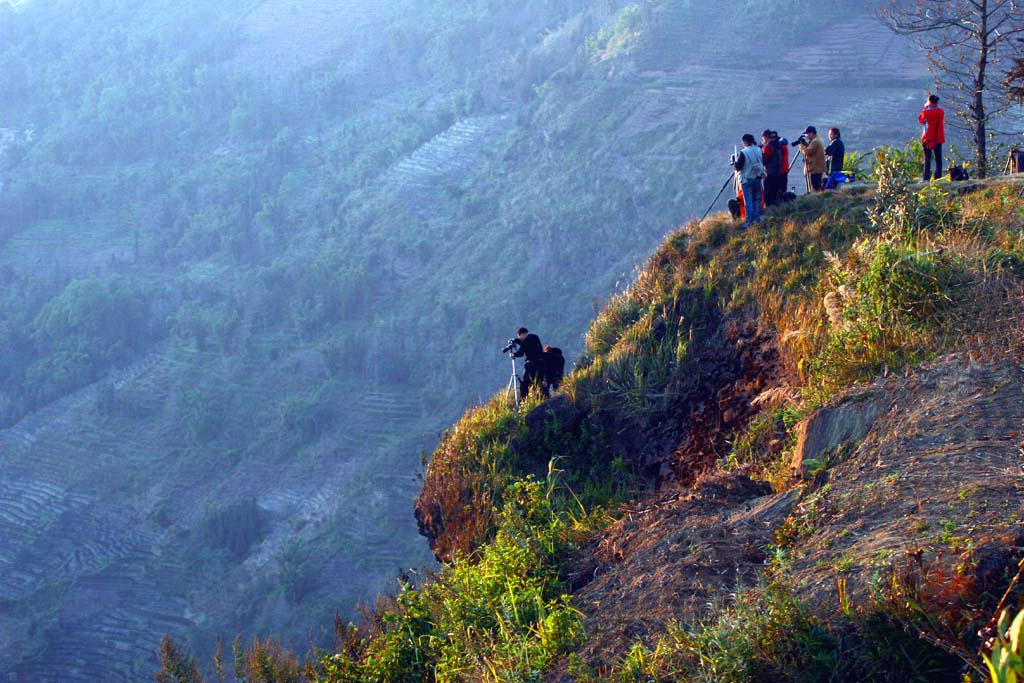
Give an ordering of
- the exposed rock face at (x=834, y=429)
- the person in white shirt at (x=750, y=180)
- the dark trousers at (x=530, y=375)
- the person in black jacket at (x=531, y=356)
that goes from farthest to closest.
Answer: the person in black jacket at (x=531, y=356)
the dark trousers at (x=530, y=375)
the person in white shirt at (x=750, y=180)
the exposed rock face at (x=834, y=429)

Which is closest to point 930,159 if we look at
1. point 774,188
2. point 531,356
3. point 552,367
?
point 774,188

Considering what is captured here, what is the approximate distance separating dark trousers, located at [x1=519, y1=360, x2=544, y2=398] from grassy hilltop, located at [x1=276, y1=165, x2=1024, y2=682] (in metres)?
1.00

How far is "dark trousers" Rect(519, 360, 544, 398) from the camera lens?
11281 mm

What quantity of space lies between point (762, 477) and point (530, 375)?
17.6 feet

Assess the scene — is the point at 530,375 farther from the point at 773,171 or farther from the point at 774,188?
the point at 773,171

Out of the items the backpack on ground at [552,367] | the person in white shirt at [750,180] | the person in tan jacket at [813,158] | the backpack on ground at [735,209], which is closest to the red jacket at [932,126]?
the person in tan jacket at [813,158]

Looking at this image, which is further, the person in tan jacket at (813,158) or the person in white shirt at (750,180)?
the person in tan jacket at (813,158)

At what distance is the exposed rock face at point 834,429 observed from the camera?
18.7 ft

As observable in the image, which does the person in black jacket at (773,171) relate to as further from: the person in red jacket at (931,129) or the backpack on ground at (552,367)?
the backpack on ground at (552,367)

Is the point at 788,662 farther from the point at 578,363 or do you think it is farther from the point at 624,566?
the point at 578,363

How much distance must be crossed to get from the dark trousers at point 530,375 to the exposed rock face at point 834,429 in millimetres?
5239

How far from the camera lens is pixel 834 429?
232 inches

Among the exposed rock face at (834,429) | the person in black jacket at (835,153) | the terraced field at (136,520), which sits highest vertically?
the exposed rock face at (834,429)

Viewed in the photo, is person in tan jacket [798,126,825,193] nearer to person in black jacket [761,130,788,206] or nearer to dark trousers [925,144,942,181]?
person in black jacket [761,130,788,206]
